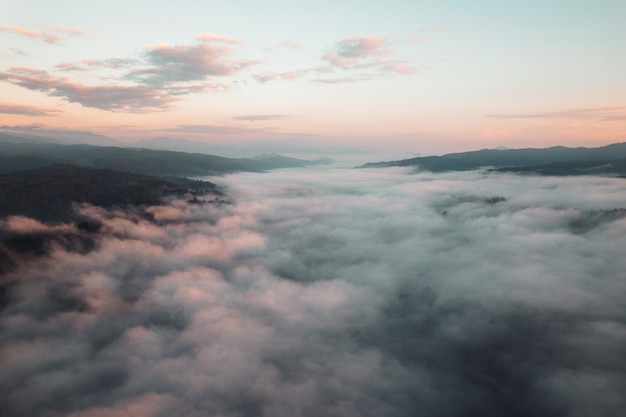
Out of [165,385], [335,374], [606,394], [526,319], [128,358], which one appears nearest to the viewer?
[606,394]

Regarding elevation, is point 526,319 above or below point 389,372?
above

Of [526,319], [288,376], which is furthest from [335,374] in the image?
[526,319]

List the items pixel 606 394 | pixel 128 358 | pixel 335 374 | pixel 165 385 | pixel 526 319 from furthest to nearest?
pixel 526 319 < pixel 128 358 < pixel 335 374 < pixel 165 385 < pixel 606 394

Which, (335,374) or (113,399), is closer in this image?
(113,399)

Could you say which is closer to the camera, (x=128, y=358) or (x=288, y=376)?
(x=288, y=376)

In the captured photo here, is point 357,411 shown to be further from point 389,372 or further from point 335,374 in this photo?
point 389,372

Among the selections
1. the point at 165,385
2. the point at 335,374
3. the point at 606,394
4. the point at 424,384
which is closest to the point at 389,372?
the point at 424,384

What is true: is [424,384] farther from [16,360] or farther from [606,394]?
[16,360]

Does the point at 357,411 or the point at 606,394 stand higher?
the point at 606,394

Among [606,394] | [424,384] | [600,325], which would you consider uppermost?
[600,325]

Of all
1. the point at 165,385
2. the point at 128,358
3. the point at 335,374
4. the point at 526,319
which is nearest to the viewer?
the point at 165,385
